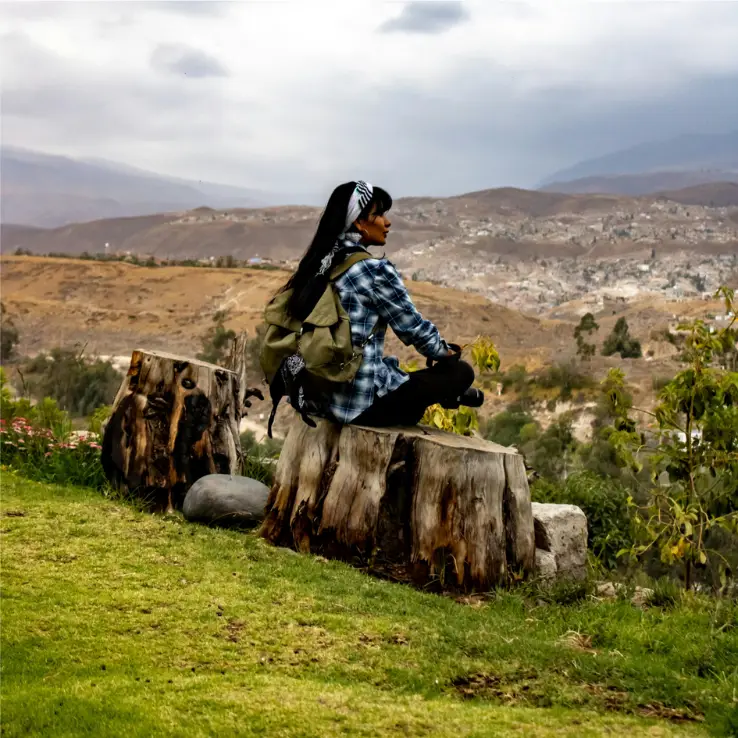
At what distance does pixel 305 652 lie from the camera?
13.5 feet

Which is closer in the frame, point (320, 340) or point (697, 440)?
point (320, 340)

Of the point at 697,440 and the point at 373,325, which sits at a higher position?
the point at 373,325

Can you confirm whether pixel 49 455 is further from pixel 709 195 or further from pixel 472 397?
pixel 709 195

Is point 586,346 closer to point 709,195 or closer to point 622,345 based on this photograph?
point 622,345

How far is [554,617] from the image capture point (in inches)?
196

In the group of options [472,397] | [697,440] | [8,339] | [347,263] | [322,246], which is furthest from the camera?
[8,339]

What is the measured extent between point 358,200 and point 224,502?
2.26 metres

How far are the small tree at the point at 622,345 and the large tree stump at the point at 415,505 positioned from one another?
31.4 m

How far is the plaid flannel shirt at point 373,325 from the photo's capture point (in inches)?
217

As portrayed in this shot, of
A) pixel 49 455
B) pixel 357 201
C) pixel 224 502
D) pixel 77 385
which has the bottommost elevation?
pixel 77 385

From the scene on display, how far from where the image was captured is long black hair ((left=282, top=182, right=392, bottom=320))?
560 cm

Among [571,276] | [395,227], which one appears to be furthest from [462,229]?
[571,276]

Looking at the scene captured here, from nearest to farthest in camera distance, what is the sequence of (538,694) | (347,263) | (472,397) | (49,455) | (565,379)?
1. (538,694)
2. (347,263)
3. (472,397)
4. (49,455)
5. (565,379)

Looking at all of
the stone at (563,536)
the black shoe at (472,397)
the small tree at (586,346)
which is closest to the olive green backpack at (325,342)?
the black shoe at (472,397)
